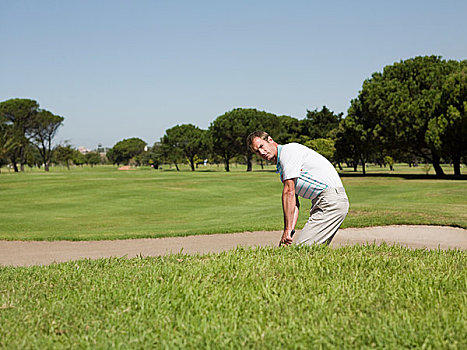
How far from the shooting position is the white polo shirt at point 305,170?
583cm

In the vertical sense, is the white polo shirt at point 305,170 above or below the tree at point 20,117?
below

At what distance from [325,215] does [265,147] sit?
4.22 ft

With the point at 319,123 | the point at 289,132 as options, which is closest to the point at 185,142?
the point at 289,132

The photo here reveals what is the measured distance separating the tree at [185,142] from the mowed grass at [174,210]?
6686 centimetres

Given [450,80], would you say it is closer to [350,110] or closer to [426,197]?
[350,110]

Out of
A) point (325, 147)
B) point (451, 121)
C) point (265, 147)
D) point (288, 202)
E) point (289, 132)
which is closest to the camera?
point (288, 202)

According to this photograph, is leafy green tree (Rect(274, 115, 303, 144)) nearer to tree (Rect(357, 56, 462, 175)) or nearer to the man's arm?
tree (Rect(357, 56, 462, 175))

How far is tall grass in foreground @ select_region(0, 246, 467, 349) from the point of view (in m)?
3.55

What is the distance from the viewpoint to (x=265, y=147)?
588 centimetres

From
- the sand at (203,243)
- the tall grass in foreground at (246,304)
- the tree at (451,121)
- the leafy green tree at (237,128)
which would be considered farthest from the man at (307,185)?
the leafy green tree at (237,128)

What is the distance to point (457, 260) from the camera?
5.88 metres

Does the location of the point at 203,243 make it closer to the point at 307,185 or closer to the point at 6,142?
the point at 307,185

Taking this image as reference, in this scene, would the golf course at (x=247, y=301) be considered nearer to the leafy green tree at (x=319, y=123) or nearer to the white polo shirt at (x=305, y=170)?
the white polo shirt at (x=305, y=170)

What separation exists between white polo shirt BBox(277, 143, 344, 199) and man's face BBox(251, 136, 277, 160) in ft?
0.27
